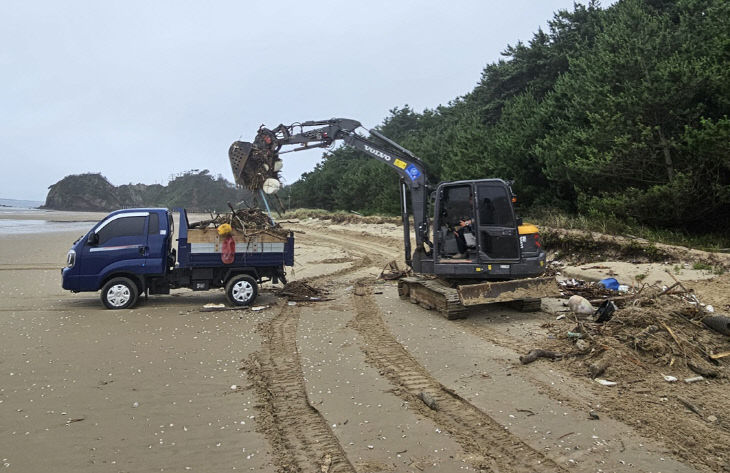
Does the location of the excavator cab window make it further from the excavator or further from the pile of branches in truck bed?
the pile of branches in truck bed

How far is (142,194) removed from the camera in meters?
112

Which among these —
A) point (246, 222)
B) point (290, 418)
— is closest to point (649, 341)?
point (290, 418)

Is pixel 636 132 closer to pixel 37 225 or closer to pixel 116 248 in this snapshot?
pixel 116 248

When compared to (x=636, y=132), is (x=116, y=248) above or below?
below

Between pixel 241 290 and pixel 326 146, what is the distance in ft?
14.8

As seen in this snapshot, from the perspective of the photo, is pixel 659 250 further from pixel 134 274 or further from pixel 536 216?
pixel 134 274

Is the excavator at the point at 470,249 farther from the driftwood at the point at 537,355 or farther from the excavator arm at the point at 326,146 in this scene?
the driftwood at the point at 537,355

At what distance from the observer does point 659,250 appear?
11977 mm

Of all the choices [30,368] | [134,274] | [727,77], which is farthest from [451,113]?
[30,368]

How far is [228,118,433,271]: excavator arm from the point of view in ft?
36.4

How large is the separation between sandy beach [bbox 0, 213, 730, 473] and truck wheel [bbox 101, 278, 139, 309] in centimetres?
62

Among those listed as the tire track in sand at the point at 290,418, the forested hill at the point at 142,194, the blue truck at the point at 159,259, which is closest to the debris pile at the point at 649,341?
the tire track in sand at the point at 290,418

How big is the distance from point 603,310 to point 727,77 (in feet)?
31.8

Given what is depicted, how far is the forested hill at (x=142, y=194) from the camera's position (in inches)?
3644
